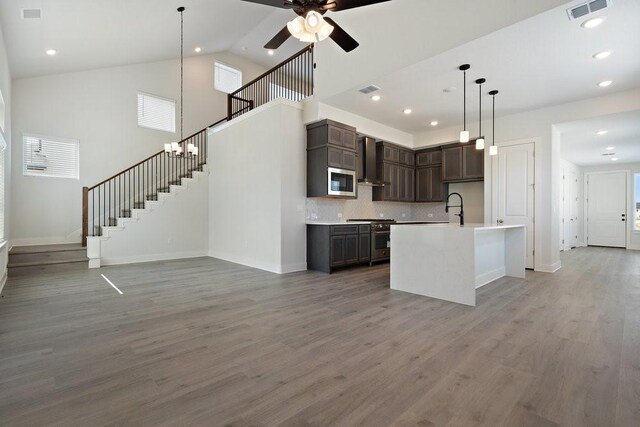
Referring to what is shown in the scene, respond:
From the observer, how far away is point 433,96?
5.50 m

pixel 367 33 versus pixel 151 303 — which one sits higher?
pixel 367 33

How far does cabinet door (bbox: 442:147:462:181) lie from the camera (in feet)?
24.0

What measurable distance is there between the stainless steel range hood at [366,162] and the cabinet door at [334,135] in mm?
A: 1080

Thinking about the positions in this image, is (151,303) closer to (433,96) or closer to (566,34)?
(433,96)

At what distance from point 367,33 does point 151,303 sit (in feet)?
16.2

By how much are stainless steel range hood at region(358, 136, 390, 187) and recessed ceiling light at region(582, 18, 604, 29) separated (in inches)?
162

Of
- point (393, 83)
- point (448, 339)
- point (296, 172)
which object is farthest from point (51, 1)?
point (448, 339)

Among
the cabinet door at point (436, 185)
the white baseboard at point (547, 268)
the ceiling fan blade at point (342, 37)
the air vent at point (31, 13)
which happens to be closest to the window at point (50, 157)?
the air vent at point (31, 13)

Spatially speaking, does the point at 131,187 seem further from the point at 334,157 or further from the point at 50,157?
the point at 334,157

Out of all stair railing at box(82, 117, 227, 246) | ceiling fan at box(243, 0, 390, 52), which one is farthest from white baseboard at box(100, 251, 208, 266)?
ceiling fan at box(243, 0, 390, 52)

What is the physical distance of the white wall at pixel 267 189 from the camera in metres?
5.81

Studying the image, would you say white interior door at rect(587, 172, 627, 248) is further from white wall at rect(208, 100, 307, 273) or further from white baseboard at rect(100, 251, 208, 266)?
white baseboard at rect(100, 251, 208, 266)

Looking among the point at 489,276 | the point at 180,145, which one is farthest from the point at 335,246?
the point at 180,145

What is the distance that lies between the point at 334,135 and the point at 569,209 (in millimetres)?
9143
